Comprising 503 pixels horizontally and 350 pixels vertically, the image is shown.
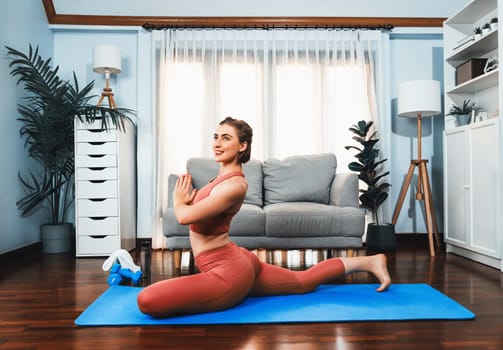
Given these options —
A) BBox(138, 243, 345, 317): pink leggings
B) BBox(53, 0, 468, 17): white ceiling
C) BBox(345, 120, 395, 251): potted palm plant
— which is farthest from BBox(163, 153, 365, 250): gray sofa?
BBox(53, 0, 468, 17): white ceiling

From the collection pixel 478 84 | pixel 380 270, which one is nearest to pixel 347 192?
pixel 380 270

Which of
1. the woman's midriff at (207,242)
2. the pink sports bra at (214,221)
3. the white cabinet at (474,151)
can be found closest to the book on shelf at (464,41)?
the white cabinet at (474,151)

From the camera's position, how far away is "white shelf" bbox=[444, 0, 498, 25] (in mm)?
3494

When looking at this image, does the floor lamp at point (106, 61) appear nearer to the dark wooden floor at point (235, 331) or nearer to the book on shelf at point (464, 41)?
the dark wooden floor at point (235, 331)

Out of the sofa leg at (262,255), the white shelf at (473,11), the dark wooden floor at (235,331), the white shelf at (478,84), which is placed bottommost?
the sofa leg at (262,255)

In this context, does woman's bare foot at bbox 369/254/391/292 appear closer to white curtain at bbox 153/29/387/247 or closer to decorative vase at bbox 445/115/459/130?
decorative vase at bbox 445/115/459/130

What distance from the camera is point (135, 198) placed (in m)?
4.44

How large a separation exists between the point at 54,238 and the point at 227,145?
2.68 metres

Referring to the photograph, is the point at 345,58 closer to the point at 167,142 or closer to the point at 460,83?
the point at 460,83

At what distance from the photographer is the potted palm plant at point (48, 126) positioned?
3.75 m

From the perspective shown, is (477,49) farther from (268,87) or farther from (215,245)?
(215,245)

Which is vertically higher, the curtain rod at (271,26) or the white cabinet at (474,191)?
the curtain rod at (271,26)

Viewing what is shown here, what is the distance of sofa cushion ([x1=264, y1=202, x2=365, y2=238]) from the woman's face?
1384mm

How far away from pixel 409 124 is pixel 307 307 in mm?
3105
